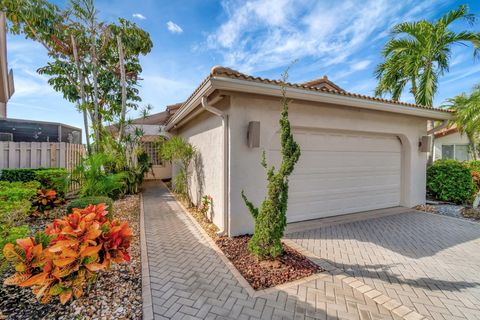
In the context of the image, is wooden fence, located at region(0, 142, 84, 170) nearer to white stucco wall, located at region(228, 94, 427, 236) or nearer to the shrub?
the shrub

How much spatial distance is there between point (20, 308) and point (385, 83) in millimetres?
16567

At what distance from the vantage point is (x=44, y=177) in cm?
729

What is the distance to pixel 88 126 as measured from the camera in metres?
11.8

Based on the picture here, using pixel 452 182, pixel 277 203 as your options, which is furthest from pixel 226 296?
pixel 452 182

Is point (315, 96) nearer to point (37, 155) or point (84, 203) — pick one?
point (84, 203)

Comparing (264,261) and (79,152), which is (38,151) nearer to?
(79,152)

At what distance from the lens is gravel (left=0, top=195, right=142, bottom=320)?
9.33 ft

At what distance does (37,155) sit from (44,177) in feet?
8.88

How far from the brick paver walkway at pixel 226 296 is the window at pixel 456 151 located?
74.1ft

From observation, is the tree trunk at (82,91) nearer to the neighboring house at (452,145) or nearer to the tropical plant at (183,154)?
the tropical plant at (183,154)

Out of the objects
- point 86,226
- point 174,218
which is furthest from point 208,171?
point 86,226

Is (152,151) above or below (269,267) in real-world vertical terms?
above

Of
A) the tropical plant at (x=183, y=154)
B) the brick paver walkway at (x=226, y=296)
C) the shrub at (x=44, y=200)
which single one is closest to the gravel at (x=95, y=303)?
the brick paver walkway at (x=226, y=296)

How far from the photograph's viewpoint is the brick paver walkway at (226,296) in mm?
3000
